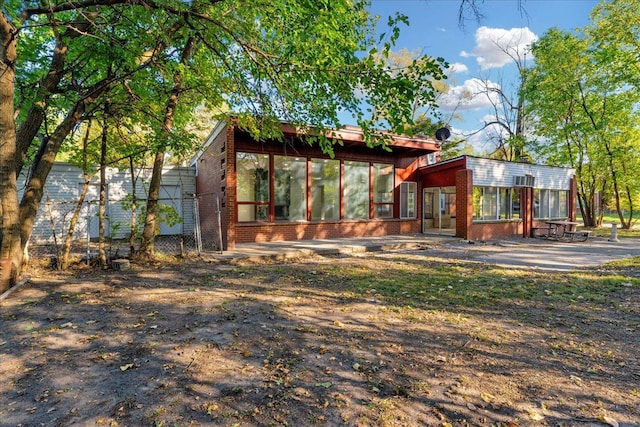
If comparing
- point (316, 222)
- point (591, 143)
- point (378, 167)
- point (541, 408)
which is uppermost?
point (591, 143)

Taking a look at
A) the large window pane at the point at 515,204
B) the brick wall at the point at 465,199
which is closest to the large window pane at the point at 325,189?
the brick wall at the point at 465,199

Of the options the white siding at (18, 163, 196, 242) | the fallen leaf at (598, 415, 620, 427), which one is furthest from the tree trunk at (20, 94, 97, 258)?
the fallen leaf at (598, 415, 620, 427)

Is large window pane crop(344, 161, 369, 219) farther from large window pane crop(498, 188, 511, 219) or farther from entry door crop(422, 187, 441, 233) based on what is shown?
large window pane crop(498, 188, 511, 219)

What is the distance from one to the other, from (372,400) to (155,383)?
5.68 feet

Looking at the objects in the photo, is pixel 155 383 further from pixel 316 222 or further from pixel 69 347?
A: pixel 316 222

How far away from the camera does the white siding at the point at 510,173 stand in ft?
46.5

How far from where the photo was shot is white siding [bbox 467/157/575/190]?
46.5 ft

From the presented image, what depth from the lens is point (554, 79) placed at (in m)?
19.2

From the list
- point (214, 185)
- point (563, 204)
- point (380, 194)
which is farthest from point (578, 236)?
point (214, 185)

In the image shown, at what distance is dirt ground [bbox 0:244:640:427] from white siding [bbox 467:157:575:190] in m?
9.13

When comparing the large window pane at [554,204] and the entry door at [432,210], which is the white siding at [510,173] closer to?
the large window pane at [554,204]

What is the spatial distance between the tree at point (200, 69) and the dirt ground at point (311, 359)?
96.4 inches

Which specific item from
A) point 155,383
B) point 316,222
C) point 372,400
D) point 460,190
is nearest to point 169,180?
point 316,222

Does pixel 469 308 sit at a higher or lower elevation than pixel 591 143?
lower
